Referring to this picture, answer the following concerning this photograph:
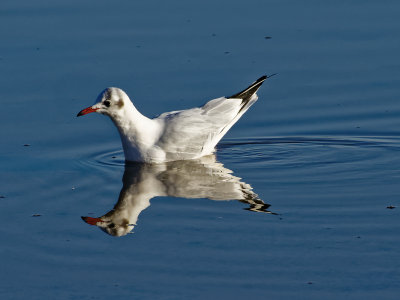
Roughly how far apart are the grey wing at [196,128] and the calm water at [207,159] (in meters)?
0.23

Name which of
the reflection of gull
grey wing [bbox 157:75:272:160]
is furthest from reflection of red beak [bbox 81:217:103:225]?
grey wing [bbox 157:75:272:160]

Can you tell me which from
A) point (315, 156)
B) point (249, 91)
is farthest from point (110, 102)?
point (315, 156)

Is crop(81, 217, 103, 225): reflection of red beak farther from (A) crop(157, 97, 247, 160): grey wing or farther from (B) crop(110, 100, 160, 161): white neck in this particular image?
(A) crop(157, 97, 247, 160): grey wing

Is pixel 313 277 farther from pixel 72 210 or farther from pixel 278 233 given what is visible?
pixel 72 210

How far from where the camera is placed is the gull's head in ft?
36.3

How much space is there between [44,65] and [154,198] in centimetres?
467

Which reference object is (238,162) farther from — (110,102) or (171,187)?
(110,102)

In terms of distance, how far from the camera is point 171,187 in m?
10.3

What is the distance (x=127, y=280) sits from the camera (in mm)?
7770

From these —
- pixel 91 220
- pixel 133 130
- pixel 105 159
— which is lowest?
pixel 91 220

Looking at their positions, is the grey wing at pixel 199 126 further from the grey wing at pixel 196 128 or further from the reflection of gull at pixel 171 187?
the reflection of gull at pixel 171 187

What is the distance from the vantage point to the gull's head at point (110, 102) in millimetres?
11070

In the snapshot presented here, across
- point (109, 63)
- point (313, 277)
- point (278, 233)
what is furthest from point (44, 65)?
point (313, 277)

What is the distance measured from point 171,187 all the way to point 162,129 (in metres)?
1.21
